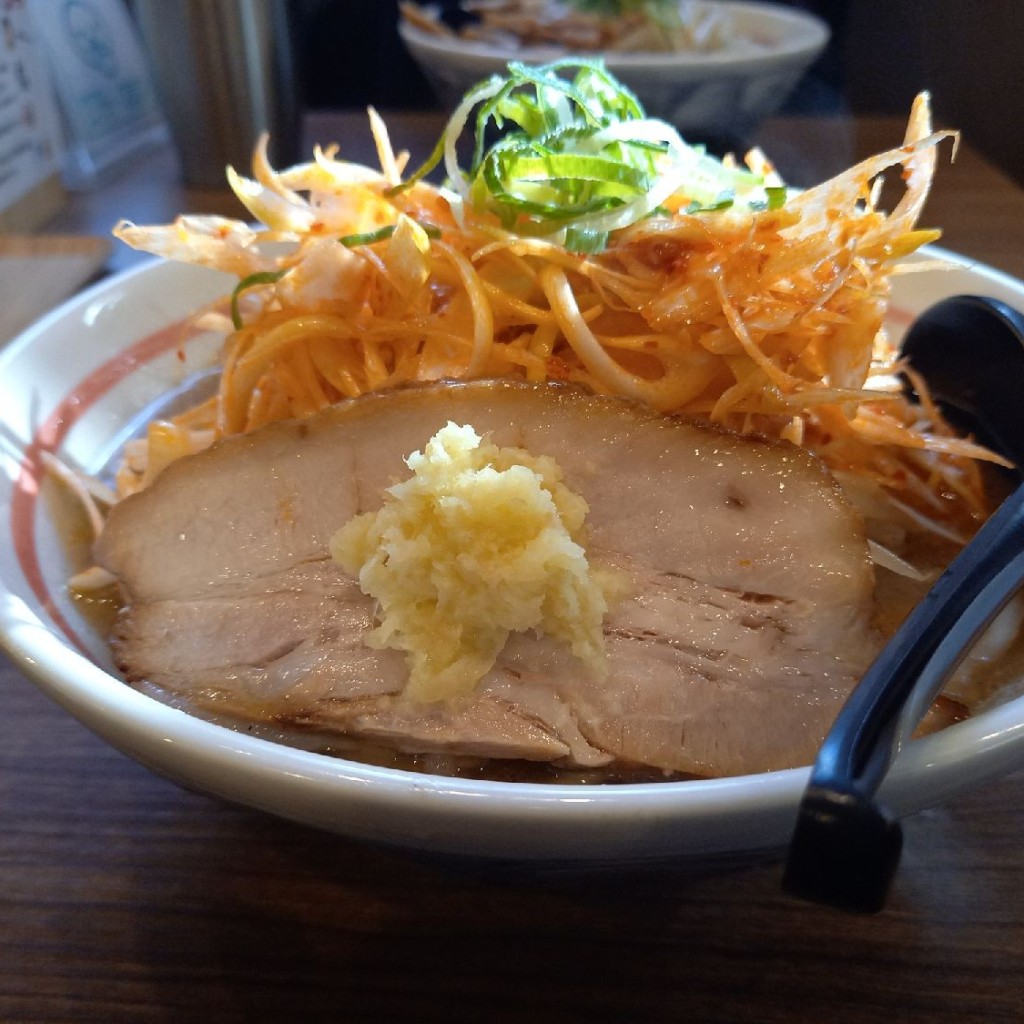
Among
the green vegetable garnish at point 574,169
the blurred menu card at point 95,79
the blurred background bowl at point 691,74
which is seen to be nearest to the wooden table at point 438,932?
the green vegetable garnish at point 574,169

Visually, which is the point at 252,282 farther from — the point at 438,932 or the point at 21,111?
the point at 21,111

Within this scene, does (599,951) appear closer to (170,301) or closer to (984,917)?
(984,917)

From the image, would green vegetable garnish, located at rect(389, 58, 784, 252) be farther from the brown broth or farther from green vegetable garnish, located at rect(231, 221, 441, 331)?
the brown broth

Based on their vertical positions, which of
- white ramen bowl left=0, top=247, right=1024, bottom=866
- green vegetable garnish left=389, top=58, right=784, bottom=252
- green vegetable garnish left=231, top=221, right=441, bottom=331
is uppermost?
green vegetable garnish left=389, top=58, right=784, bottom=252

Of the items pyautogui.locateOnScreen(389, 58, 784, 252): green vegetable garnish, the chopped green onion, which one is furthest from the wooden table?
pyautogui.locateOnScreen(389, 58, 784, 252): green vegetable garnish

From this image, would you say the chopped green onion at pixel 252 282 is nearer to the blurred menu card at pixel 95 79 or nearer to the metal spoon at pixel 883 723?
the metal spoon at pixel 883 723

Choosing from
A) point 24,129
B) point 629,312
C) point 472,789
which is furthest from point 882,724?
point 24,129

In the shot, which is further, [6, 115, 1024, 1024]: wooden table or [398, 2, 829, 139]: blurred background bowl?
[398, 2, 829, 139]: blurred background bowl
